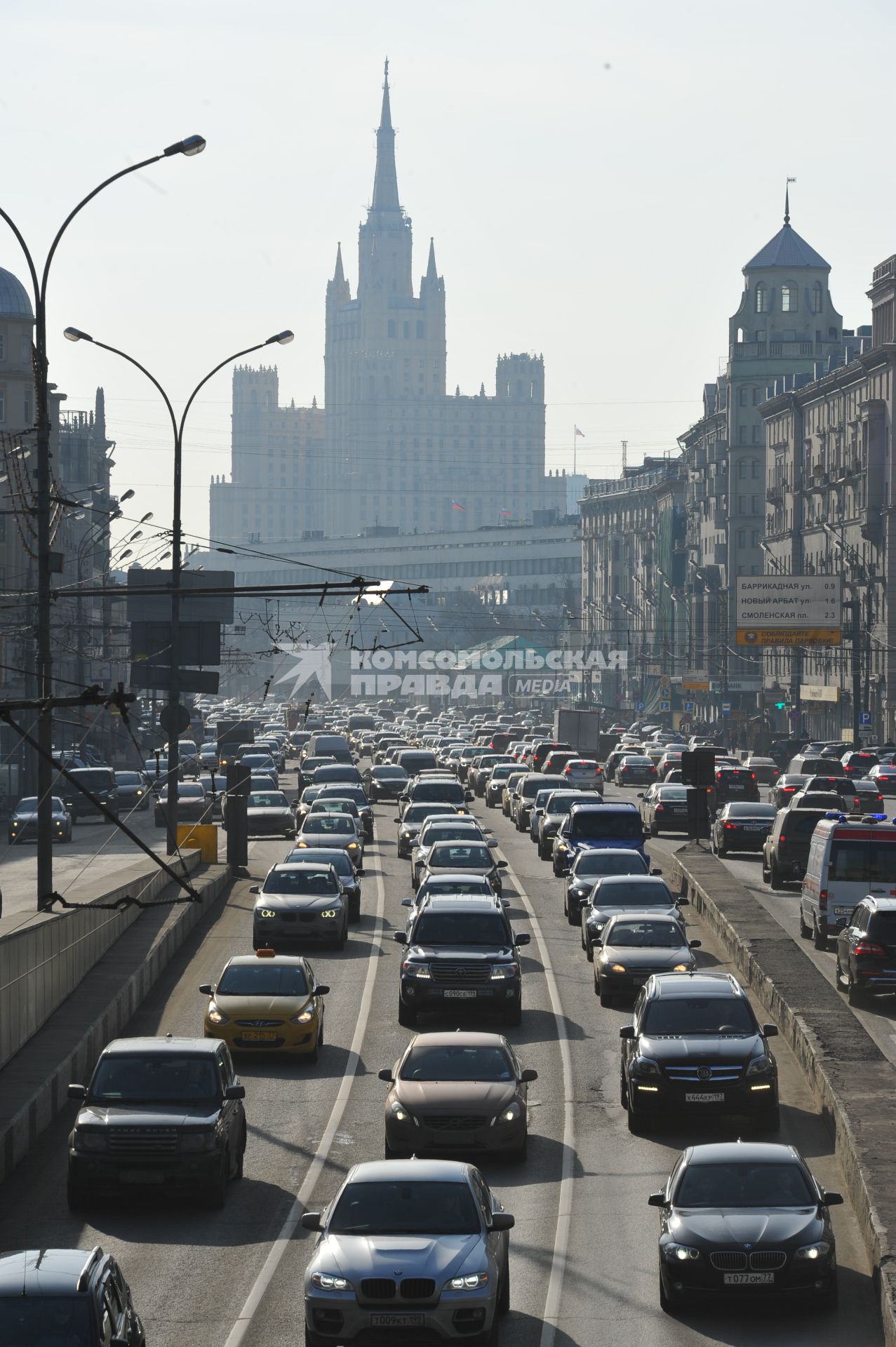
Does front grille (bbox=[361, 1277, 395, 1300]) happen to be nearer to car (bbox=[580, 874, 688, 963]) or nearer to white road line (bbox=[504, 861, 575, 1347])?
white road line (bbox=[504, 861, 575, 1347])

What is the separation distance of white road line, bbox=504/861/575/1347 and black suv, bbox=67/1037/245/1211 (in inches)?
123

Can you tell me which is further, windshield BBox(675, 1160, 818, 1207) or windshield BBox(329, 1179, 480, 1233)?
windshield BBox(675, 1160, 818, 1207)

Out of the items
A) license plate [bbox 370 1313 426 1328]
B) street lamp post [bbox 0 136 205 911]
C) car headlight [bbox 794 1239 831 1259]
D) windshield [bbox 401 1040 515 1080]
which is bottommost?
license plate [bbox 370 1313 426 1328]

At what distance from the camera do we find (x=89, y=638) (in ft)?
312

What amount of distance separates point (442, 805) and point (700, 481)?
106955mm

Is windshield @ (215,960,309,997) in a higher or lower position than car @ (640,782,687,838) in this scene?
higher

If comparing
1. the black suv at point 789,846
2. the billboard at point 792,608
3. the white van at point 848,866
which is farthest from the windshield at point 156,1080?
the billboard at point 792,608

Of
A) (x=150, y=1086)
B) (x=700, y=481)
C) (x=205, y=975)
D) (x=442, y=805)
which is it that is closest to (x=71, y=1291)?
(x=150, y=1086)

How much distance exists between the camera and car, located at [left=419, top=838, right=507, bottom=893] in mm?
39719

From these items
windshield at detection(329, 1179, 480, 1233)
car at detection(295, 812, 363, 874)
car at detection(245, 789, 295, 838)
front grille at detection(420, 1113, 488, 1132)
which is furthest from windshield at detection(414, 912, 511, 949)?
car at detection(245, 789, 295, 838)

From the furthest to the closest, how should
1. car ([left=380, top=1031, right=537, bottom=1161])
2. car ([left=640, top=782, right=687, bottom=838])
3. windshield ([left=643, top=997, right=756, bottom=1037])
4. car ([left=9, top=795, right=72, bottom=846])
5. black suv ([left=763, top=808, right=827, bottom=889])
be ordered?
car ([left=9, top=795, right=72, bottom=846])
car ([left=640, top=782, right=687, bottom=838])
black suv ([left=763, top=808, right=827, bottom=889])
windshield ([left=643, top=997, right=756, bottom=1037])
car ([left=380, top=1031, right=537, bottom=1161])

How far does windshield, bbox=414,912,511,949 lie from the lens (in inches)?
1123

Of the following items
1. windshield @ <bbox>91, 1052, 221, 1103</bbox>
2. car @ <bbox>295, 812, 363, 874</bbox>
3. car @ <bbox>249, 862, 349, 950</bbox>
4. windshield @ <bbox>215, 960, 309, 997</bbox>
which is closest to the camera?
windshield @ <bbox>91, 1052, 221, 1103</bbox>

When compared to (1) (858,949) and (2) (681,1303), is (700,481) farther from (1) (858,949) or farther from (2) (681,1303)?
(2) (681,1303)
